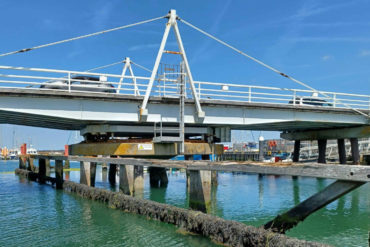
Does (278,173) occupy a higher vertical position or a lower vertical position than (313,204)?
higher

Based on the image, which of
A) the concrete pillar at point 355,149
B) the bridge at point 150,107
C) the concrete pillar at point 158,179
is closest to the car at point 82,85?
the bridge at point 150,107

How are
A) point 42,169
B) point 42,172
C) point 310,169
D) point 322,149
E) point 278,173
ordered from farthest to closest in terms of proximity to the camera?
1. point 42,169
2. point 42,172
3. point 322,149
4. point 278,173
5. point 310,169

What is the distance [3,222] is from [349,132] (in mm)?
30269

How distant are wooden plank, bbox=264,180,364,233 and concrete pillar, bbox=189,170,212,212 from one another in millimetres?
3102

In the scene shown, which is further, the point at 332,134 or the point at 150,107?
the point at 332,134

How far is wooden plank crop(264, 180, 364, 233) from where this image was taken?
736cm

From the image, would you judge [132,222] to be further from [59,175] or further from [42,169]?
[42,169]

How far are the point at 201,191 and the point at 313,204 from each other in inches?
195

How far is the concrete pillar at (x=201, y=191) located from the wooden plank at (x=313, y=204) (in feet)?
10.2

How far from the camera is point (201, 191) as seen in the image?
12.1 meters

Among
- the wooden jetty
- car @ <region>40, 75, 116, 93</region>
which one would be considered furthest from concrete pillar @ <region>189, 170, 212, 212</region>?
car @ <region>40, 75, 116, 93</region>

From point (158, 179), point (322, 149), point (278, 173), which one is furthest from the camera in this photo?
point (322, 149)

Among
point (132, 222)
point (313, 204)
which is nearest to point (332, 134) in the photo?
point (132, 222)

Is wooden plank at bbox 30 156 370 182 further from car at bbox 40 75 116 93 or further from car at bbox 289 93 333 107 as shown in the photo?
car at bbox 289 93 333 107
